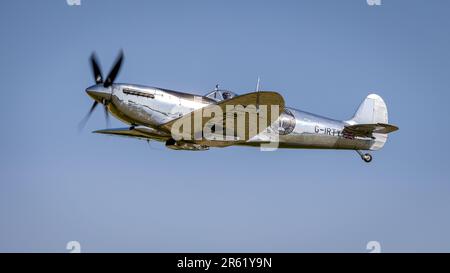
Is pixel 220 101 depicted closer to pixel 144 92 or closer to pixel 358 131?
pixel 144 92

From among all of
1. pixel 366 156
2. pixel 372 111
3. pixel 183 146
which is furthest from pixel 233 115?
pixel 372 111

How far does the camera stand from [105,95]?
16047 millimetres

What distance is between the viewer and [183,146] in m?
17.0

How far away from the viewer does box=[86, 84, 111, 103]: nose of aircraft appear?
16.0m

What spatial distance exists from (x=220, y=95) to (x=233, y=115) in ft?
2.64

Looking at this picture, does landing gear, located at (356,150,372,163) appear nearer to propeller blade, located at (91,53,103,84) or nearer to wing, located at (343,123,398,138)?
wing, located at (343,123,398,138)

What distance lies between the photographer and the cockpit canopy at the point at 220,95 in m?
16.6

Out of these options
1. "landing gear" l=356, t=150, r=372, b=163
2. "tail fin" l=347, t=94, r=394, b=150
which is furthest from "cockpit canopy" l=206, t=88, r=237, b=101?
"tail fin" l=347, t=94, r=394, b=150

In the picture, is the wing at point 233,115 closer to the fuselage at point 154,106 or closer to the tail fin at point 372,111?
the fuselage at point 154,106

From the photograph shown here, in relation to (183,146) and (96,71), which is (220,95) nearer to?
(183,146)

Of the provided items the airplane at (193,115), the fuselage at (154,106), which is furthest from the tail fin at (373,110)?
the fuselage at (154,106)
